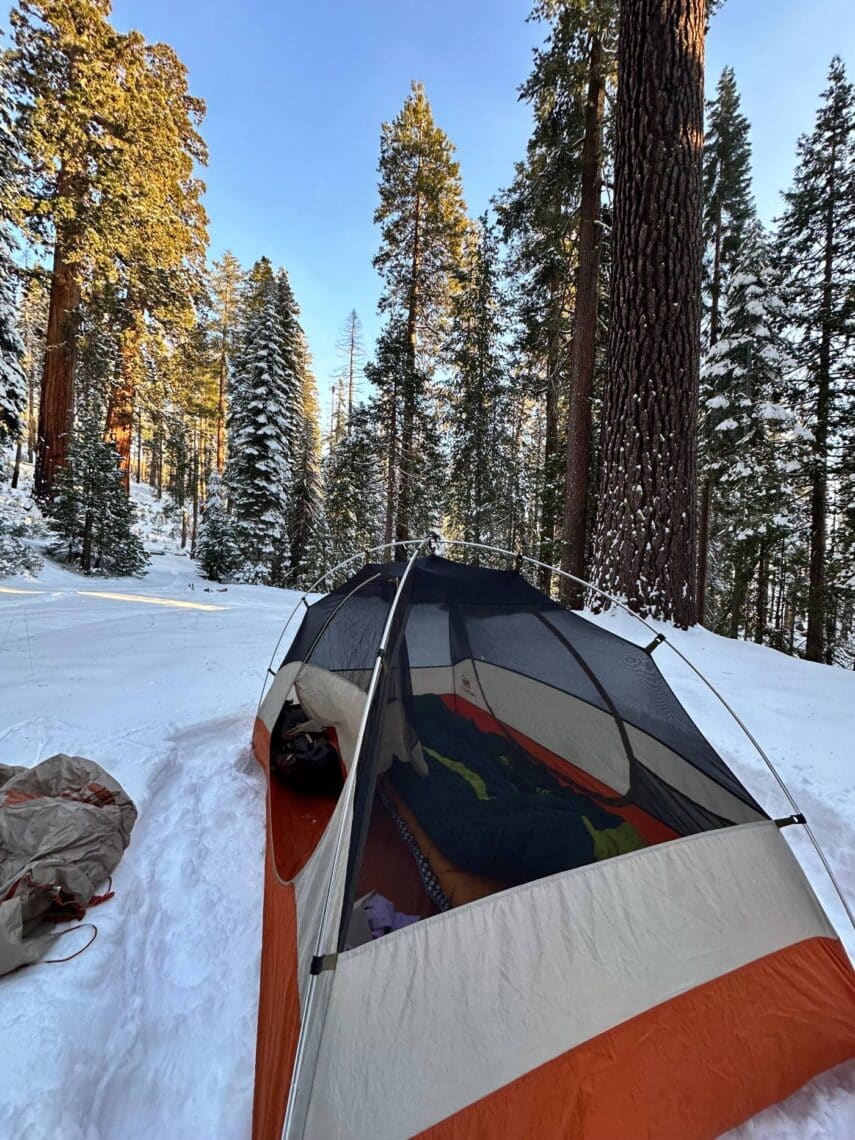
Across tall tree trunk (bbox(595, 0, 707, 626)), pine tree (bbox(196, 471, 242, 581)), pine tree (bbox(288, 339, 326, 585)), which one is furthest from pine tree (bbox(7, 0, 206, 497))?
tall tree trunk (bbox(595, 0, 707, 626))

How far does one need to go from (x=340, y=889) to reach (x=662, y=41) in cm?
668

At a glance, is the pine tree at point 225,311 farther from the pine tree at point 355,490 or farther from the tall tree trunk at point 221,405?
the pine tree at point 355,490

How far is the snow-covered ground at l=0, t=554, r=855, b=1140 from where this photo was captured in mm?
1425

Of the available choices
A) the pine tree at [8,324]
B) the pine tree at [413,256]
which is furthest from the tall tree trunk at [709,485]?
the pine tree at [8,324]

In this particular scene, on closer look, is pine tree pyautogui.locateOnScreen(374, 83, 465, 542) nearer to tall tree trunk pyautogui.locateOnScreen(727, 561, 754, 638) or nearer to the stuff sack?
tall tree trunk pyautogui.locateOnScreen(727, 561, 754, 638)

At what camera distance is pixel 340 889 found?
1437 mm

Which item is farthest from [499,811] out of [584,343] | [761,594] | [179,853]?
[761,594]

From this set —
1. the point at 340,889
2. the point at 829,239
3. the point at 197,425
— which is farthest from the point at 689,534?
the point at 197,425

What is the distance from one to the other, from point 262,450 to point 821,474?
14.4 meters

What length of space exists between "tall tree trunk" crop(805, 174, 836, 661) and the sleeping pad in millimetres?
10871

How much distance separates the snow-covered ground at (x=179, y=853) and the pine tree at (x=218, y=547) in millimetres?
9224

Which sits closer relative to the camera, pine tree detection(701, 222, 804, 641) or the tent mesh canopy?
the tent mesh canopy

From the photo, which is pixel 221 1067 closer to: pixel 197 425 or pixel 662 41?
pixel 662 41

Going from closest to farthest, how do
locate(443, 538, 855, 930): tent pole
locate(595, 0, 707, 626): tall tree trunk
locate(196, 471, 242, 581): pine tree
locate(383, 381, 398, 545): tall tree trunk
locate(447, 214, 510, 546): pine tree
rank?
locate(443, 538, 855, 930): tent pole, locate(595, 0, 707, 626): tall tree trunk, locate(447, 214, 510, 546): pine tree, locate(383, 381, 398, 545): tall tree trunk, locate(196, 471, 242, 581): pine tree
